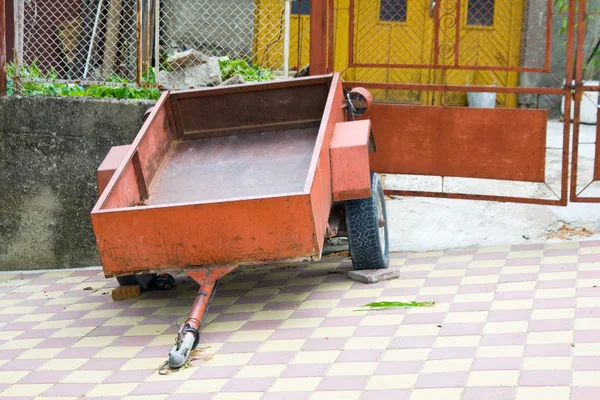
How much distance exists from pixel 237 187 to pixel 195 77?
7.18ft

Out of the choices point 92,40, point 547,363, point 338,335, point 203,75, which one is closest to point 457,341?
point 547,363

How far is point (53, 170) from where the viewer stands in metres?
7.12

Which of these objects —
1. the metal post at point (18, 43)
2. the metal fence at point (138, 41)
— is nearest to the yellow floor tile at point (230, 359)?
the metal fence at point (138, 41)

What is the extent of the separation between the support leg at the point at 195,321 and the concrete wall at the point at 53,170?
238cm

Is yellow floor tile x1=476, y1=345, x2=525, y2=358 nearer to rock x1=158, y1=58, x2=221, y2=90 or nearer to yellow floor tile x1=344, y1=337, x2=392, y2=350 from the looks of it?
yellow floor tile x1=344, y1=337, x2=392, y2=350

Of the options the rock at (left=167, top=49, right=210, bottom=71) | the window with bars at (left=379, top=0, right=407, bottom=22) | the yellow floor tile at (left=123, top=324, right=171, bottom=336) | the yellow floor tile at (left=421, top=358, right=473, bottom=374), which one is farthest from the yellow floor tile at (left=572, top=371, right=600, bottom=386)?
the window with bars at (left=379, top=0, right=407, bottom=22)

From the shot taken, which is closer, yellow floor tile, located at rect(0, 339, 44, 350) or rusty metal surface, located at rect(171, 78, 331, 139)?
yellow floor tile, located at rect(0, 339, 44, 350)

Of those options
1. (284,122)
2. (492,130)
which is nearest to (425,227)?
(492,130)

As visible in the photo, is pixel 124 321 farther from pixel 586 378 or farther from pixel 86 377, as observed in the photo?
pixel 586 378

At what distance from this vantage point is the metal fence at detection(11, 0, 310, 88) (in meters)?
7.73

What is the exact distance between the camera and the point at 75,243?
7176 millimetres

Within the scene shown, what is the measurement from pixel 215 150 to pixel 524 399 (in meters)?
3.44

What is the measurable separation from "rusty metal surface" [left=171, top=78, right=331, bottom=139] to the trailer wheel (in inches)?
39.9

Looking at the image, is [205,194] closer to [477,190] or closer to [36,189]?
[36,189]
